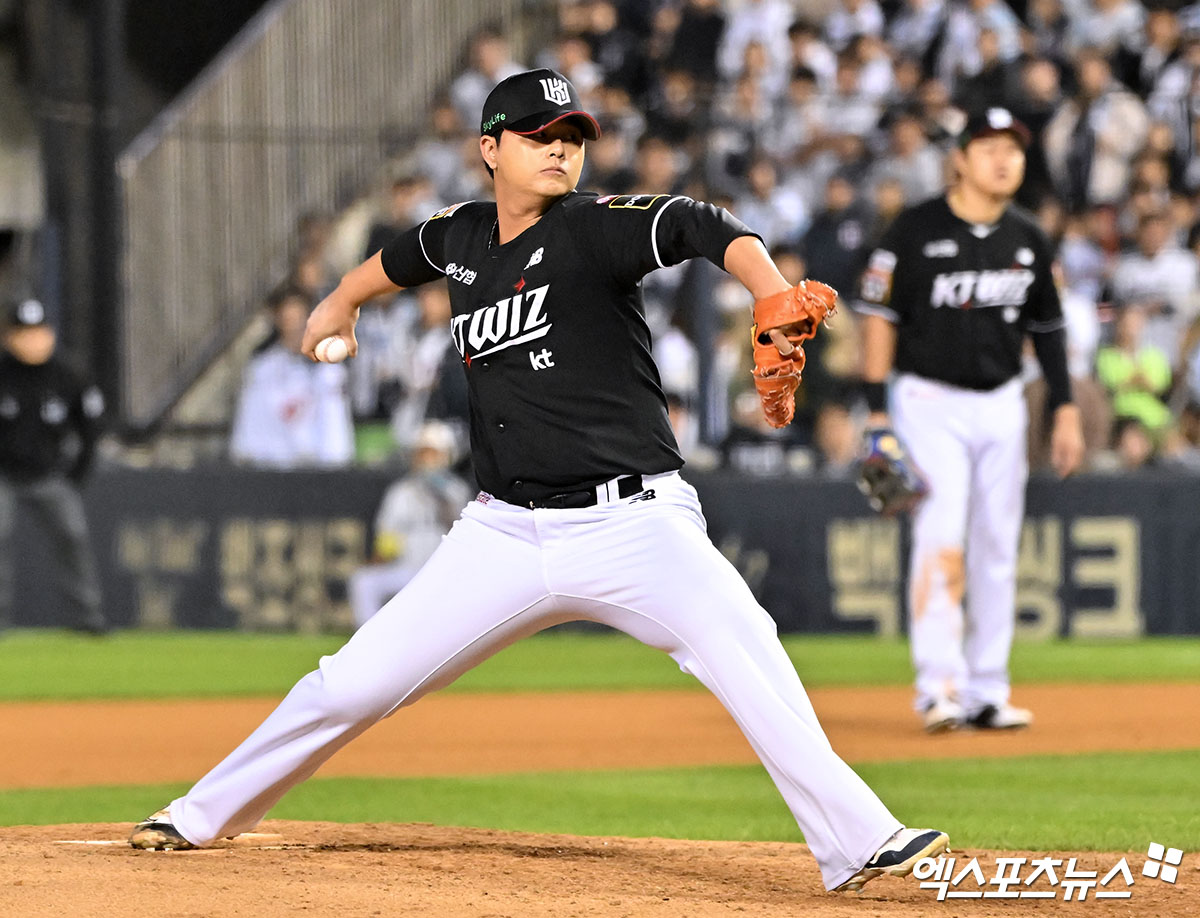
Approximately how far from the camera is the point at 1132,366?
48.5 feet

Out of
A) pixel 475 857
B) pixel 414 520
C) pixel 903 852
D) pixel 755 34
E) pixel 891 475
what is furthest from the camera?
pixel 755 34

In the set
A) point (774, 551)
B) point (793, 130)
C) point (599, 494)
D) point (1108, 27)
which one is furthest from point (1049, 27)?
point (599, 494)

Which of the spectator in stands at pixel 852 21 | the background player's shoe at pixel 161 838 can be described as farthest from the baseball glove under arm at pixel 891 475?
the spectator in stands at pixel 852 21

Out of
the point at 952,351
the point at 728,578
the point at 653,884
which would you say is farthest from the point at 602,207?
the point at 952,351

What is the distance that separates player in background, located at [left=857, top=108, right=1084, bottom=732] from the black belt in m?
3.85

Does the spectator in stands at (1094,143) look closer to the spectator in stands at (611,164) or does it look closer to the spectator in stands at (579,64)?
the spectator in stands at (611,164)

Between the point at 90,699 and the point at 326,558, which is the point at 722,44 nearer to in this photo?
the point at 326,558

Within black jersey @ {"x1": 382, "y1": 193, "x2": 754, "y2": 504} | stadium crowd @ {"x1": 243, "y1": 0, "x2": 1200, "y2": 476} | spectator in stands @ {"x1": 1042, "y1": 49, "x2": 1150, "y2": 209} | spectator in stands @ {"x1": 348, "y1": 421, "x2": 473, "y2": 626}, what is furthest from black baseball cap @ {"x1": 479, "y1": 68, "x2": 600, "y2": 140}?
spectator in stands @ {"x1": 1042, "y1": 49, "x2": 1150, "y2": 209}

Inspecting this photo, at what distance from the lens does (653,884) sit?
518cm

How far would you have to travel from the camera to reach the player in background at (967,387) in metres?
8.73

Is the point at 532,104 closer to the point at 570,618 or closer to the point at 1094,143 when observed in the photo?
the point at 570,618

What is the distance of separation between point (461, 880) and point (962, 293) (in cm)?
465

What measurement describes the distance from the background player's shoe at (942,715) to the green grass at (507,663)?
2.77m

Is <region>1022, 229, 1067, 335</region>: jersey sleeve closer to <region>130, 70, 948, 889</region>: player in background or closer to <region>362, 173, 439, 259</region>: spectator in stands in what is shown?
<region>130, 70, 948, 889</region>: player in background
